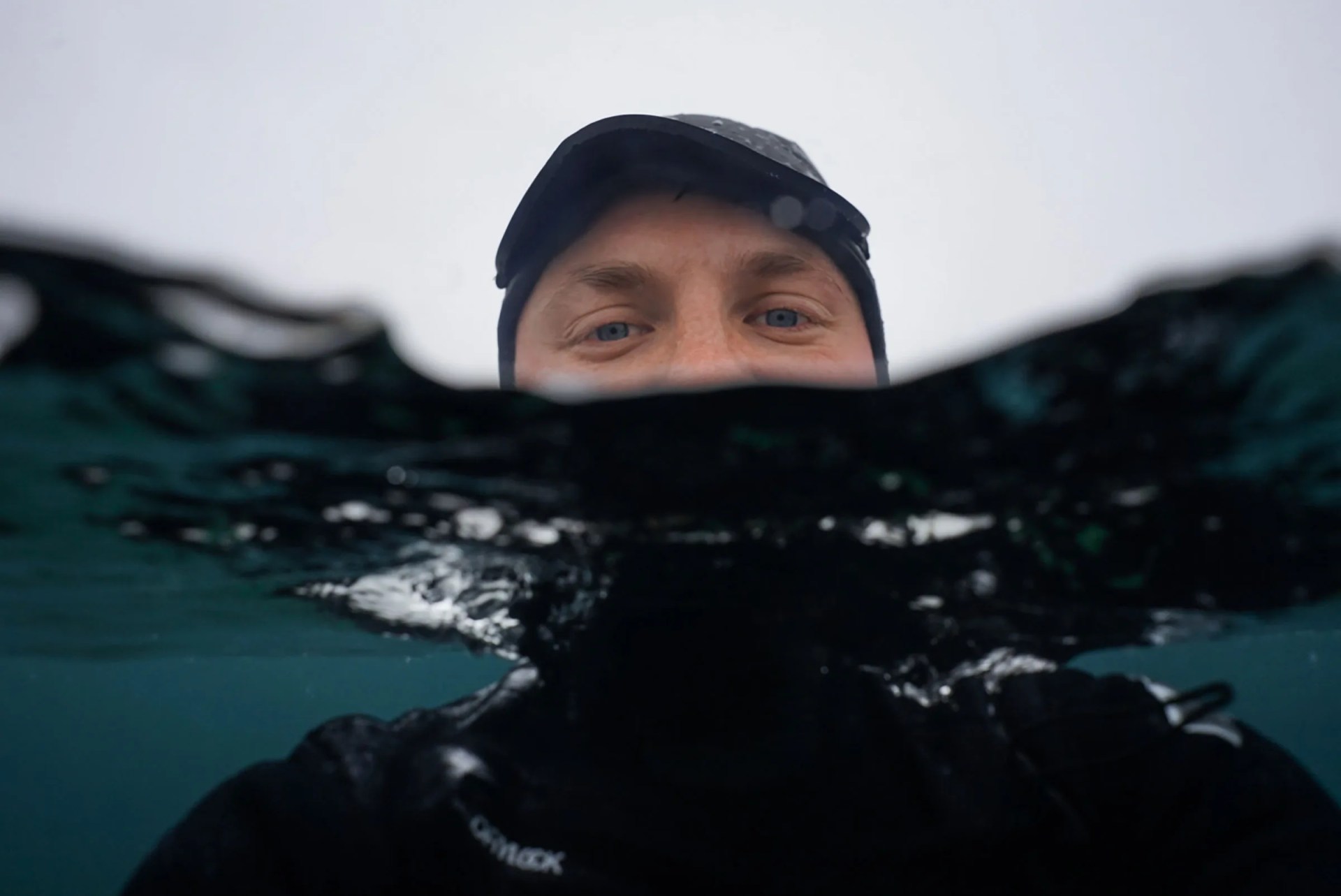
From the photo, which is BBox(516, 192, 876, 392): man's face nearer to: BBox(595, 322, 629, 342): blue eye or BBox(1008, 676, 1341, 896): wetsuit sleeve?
BBox(595, 322, 629, 342): blue eye

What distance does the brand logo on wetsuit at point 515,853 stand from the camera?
5.02m

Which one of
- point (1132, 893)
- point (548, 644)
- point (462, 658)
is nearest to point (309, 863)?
point (548, 644)

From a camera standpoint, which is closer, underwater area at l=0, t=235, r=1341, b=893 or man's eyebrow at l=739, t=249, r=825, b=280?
underwater area at l=0, t=235, r=1341, b=893

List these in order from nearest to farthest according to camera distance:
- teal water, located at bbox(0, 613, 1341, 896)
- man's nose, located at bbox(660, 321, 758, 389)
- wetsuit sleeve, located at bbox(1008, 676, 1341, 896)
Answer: man's nose, located at bbox(660, 321, 758, 389) → wetsuit sleeve, located at bbox(1008, 676, 1341, 896) → teal water, located at bbox(0, 613, 1341, 896)

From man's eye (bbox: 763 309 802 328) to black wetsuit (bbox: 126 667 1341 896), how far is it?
3.10 metres

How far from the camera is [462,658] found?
21312mm

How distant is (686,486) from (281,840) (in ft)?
12.3

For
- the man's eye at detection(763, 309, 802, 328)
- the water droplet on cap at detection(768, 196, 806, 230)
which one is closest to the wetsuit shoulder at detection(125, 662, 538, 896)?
the man's eye at detection(763, 309, 802, 328)

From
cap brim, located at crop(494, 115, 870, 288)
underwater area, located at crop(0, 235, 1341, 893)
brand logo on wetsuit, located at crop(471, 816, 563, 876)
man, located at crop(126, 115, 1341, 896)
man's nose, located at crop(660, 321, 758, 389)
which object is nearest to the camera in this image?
underwater area, located at crop(0, 235, 1341, 893)

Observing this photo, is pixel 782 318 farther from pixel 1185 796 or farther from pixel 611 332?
pixel 1185 796

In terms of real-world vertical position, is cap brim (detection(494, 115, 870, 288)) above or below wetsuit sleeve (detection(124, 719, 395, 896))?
above

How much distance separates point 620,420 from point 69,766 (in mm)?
135364

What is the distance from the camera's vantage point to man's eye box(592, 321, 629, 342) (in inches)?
185

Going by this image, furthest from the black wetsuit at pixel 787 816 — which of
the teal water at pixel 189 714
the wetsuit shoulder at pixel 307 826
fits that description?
the teal water at pixel 189 714
